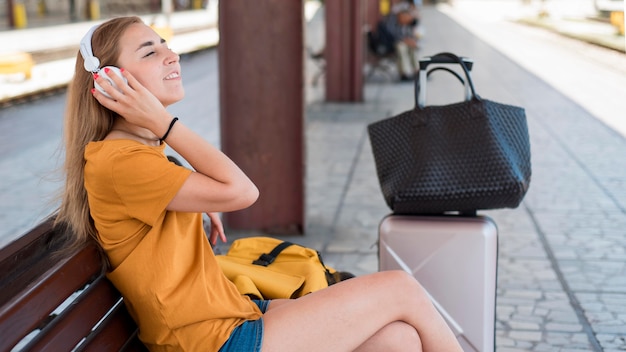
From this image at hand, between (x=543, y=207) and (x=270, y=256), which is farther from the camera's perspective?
(x=543, y=207)

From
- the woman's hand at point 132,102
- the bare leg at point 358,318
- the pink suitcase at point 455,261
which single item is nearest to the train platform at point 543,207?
the pink suitcase at point 455,261

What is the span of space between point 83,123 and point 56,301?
0.65 m

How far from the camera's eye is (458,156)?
10.3 feet

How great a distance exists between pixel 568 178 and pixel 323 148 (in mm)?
2757

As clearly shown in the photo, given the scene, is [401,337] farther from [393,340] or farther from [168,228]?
[168,228]

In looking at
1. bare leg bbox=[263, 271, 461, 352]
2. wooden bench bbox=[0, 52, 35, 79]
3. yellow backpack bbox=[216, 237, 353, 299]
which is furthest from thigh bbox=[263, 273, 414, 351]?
wooden bench bbox=[0, 52, 35, 79]

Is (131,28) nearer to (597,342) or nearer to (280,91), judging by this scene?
→ (597,342)

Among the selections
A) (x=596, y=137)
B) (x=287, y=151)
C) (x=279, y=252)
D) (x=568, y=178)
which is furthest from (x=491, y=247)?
(x=596, y=137)

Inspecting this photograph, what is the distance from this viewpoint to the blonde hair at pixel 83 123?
7.86 feet

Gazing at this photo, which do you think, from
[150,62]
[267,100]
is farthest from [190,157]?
[267,100]

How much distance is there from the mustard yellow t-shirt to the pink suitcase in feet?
3.61

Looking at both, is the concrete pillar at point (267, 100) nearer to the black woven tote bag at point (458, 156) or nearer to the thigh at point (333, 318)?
the black woven tote bag at point (458, 156)

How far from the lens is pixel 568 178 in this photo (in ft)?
24.3

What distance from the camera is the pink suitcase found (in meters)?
3.25
